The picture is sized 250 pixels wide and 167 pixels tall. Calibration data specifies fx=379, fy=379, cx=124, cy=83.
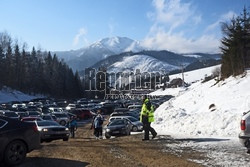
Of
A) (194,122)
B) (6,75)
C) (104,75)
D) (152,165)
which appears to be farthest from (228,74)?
(104,75)

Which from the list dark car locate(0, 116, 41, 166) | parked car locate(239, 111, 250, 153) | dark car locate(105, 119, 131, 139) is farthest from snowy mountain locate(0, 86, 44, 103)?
parked car locate(239, 111, 250, 153)

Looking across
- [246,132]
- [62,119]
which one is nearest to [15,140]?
[246,132]

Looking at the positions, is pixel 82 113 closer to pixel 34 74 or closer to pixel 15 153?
pixel 15 153

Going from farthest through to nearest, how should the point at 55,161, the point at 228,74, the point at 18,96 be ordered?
1. the point at 18,96
2. the point at 228,74
3. the point at 55,161

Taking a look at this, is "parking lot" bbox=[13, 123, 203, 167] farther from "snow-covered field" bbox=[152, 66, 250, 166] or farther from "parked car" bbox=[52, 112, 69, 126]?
"parked car" bbox=[52, 112, 69, 126]

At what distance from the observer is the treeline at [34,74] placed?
4201 inches

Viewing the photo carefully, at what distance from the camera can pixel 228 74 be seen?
4484 cm

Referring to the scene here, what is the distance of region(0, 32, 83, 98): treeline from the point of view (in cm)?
10671

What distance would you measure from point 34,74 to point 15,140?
364 ft

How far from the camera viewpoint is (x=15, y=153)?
1019cm

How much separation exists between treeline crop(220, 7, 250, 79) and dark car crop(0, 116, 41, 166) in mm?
34433

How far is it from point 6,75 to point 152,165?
100.0m

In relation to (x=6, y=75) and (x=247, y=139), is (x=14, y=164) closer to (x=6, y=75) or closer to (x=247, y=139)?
(x=247, y=139)

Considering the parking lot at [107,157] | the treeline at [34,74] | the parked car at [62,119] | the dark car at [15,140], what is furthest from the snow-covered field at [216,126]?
the treeline at [34,74]
